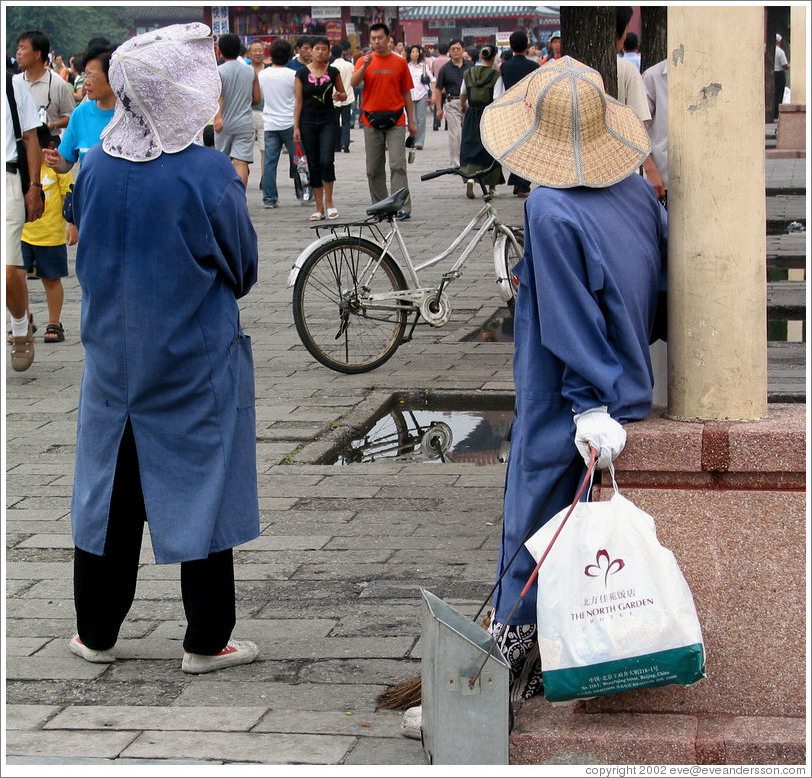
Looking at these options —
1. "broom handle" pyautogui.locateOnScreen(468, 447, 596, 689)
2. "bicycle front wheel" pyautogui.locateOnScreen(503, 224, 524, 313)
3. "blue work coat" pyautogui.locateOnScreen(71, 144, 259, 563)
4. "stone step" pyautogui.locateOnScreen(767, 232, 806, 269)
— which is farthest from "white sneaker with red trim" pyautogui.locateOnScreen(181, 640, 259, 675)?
"stone step" pyautogui.locateOnScreen(767, 232, 806, 269)

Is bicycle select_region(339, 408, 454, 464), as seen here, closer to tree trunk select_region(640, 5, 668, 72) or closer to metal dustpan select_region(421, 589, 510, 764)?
metal dustpan select_region(421, 589, 510, 764)

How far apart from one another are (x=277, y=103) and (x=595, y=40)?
8454 mm

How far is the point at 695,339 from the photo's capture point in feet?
10.7

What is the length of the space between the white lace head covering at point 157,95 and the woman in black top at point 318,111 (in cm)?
1002

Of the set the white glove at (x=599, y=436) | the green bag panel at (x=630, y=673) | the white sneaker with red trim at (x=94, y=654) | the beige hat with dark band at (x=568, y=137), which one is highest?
the beige hat with dark band at (x=568, y=137)

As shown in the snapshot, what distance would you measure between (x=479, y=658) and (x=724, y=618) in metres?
0.63

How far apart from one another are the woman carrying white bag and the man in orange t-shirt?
10.2m

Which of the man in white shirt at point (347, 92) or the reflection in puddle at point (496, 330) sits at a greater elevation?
the man in white shirt at point (347, 92)

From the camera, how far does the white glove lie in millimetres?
3031

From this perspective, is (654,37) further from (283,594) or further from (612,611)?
(612,611)

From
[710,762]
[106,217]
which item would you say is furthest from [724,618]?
[106,217]

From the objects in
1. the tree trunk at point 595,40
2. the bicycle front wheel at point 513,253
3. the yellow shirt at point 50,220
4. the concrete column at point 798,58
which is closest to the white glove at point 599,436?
the tree trunk at point 595,40

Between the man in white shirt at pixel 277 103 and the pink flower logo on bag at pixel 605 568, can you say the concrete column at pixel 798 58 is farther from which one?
the pink flower logo on bag at pixel 605 568

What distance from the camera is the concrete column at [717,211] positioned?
3145mm
